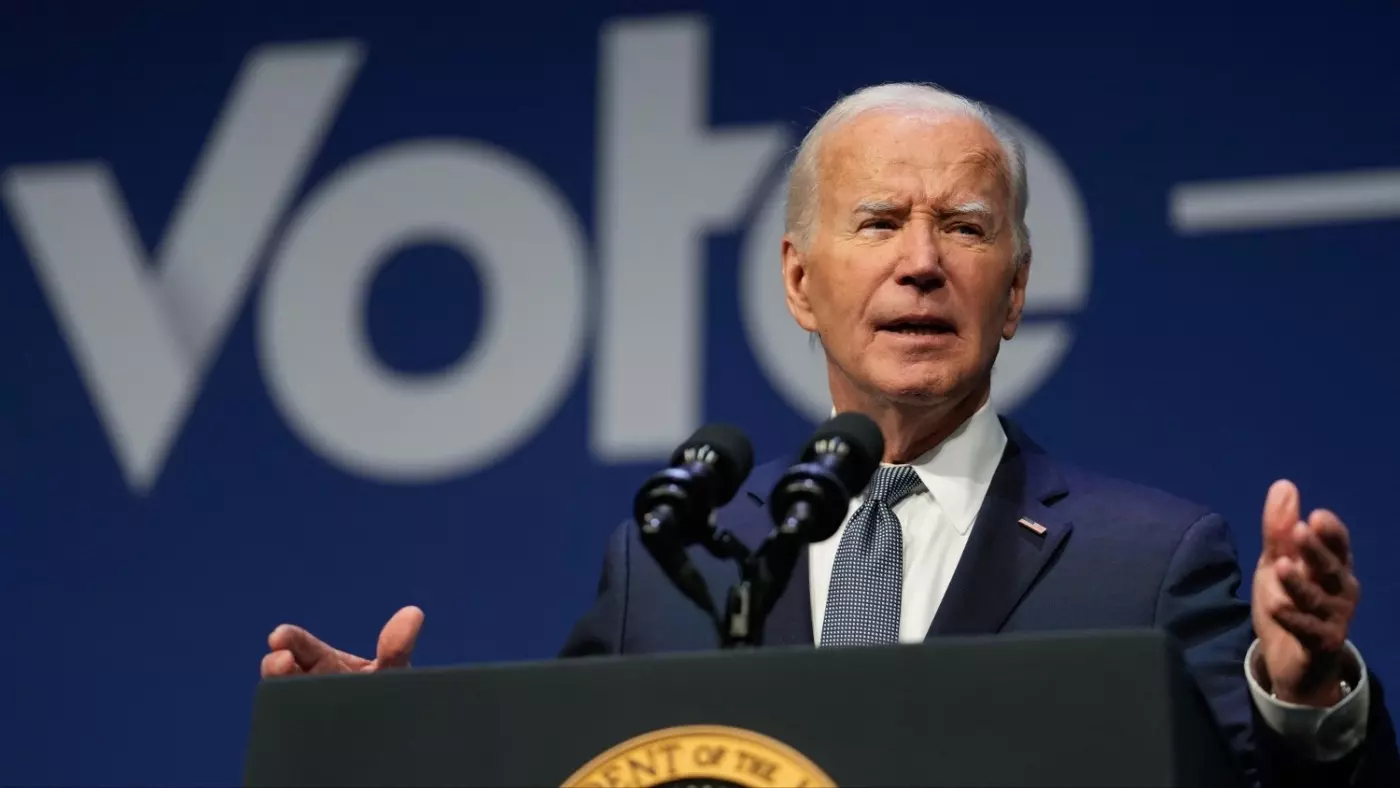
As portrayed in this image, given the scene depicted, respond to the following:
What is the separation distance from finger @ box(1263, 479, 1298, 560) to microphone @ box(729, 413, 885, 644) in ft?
1.06

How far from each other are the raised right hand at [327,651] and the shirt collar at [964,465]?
659mm

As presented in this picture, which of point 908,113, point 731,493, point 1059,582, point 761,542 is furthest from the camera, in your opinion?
point 908,113

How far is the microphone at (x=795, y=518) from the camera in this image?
1704 mm

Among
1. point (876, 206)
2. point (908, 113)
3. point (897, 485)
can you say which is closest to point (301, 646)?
point (897, 485)

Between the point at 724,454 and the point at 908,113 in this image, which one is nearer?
the point at 724,454

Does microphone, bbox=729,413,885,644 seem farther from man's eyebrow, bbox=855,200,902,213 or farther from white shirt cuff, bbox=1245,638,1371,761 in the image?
man's eyebrow, bbox=855,200,902,213

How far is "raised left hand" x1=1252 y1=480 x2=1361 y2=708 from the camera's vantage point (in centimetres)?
169

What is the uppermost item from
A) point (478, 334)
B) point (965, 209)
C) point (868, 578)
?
Answer: point (965, 209)

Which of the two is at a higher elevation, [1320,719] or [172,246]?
[1320,719]

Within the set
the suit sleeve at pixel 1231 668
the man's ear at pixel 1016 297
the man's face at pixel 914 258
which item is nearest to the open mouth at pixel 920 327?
the man's face at pixel 914 258

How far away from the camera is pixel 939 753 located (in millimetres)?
1553

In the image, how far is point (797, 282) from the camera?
107 inches

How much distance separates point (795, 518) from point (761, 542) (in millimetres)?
467

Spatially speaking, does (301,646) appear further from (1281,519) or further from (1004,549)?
(1281,519)
